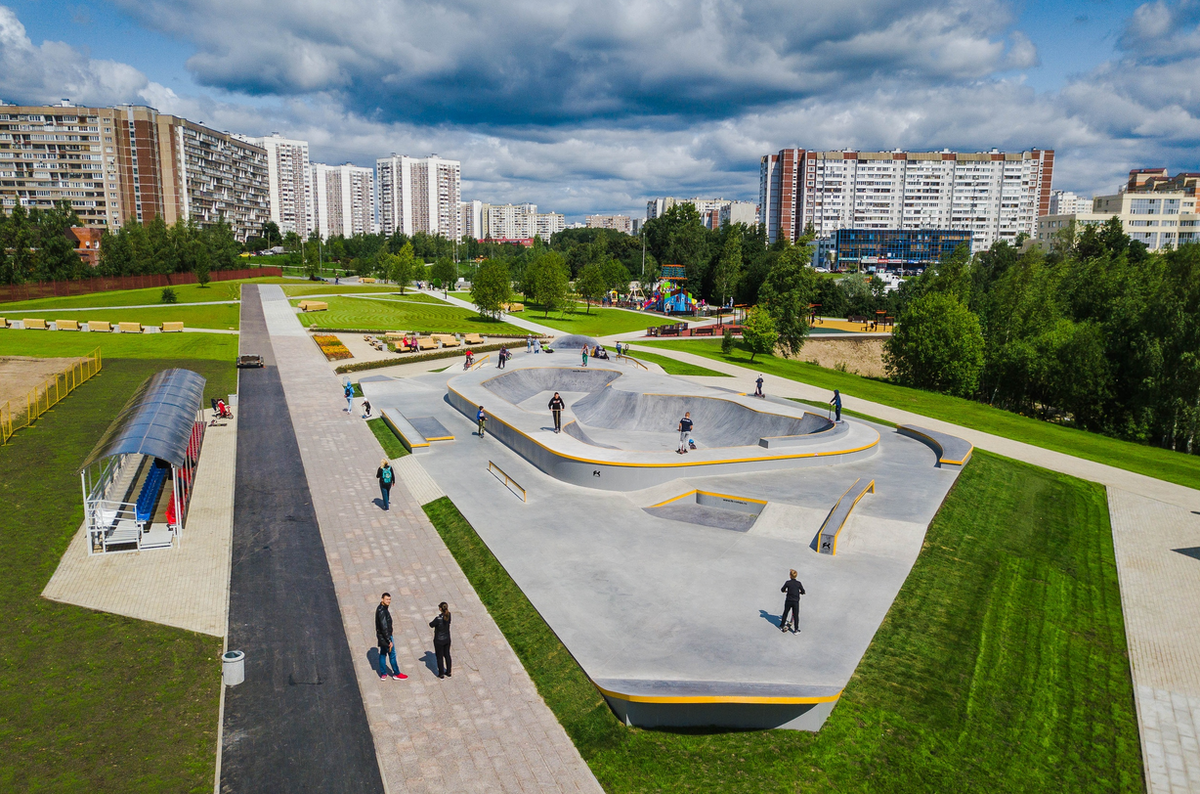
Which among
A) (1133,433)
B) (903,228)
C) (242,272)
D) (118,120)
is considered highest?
(118,120)

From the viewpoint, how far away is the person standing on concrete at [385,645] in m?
10.5

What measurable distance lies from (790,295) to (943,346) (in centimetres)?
1224

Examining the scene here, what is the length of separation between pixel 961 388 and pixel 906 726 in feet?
136

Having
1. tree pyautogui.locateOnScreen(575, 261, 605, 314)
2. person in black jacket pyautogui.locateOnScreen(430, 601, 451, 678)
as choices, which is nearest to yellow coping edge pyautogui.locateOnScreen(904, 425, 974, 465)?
person in black jacket pyautogui.locateOnScreen(430, 601, 451, 678)

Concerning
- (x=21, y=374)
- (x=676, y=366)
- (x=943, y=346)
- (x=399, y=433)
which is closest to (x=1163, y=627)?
(x=399, y=433)

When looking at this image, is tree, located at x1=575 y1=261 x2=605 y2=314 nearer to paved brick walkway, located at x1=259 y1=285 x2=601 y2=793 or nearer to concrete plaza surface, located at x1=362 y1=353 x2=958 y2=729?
concrete plaza surface, located at x1=362 y1=353 x2=958 y2=729

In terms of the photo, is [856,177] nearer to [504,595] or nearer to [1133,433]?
[1133,433]

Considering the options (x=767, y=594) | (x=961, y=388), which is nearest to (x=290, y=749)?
(x=767, y=594)

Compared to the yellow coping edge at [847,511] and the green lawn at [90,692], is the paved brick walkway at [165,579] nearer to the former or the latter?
the green lawn at [90,692]

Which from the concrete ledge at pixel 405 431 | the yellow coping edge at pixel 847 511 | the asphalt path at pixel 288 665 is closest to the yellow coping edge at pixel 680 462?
the yellow coping edge at pixel 847 511

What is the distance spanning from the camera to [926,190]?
146 m

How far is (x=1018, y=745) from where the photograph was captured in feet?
33.1

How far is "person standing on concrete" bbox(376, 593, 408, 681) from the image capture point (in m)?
10.5

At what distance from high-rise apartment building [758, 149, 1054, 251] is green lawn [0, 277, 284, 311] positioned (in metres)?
112
